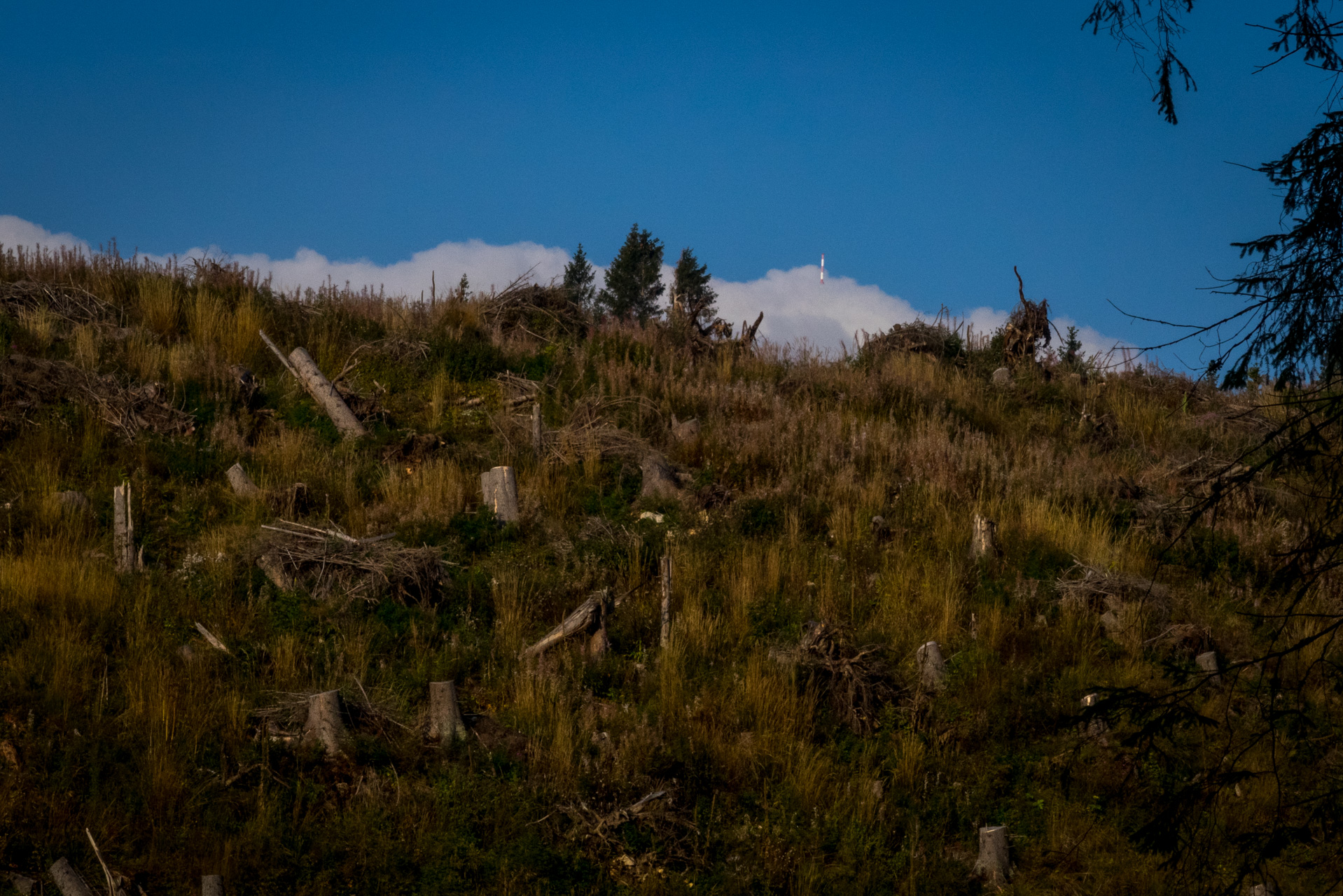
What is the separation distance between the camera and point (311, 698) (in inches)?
247

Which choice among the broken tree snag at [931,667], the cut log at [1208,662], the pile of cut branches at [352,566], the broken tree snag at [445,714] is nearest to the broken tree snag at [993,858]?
the broken tree snag at [931,667]

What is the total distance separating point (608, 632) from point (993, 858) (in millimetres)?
3356

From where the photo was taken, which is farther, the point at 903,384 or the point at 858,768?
the point at 903,384

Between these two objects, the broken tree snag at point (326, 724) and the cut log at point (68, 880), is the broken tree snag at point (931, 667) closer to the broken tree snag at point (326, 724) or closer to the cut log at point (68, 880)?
the broken tree snag at point (326, 724)

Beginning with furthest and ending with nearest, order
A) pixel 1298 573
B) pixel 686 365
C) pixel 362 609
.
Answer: pixel 686 365, pixel 362 609, pixel 1298 573

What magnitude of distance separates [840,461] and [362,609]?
607cm

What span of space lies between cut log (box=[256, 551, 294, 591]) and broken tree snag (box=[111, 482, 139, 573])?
1.12 metres

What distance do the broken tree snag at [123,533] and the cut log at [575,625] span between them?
367cm

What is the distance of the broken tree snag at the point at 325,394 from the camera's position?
1181cm

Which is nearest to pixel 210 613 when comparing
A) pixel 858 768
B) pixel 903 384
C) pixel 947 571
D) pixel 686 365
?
pixel 858 768

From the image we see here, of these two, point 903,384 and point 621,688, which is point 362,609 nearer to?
point 621,688

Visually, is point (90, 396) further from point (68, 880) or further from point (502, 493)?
point (68, 880)

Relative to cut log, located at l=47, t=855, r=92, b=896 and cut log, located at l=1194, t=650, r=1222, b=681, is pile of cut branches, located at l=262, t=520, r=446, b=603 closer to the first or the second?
cut log, located at l=47, t=855, r=92, b=896

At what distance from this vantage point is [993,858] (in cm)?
593
